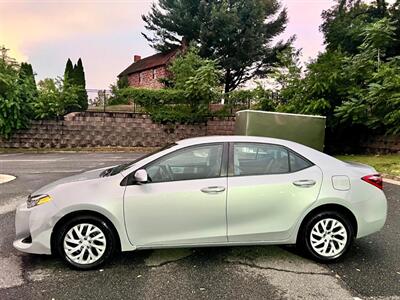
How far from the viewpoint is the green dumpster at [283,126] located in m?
10.8

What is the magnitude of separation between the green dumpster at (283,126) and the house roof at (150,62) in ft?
72.2

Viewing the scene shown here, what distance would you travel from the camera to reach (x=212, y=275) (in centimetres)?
355

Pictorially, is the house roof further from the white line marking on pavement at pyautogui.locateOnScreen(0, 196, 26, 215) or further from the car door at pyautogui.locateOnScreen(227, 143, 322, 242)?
the car door at pyautogui.locateOnScreen(227, 143, 322, 242)

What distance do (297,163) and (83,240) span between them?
2.51m

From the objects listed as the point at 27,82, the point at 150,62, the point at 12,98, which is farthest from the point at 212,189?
the point at 150,62

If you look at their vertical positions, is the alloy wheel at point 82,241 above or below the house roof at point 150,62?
below

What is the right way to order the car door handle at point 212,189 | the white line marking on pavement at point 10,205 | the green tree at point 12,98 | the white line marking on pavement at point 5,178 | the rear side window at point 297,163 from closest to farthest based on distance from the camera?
the car door handle at point 212,189, the rear side window at point 297,163, the white line marking on pavement at point 10,205, the white line marking on pavement at point 5,178, the green tree at point 12,98

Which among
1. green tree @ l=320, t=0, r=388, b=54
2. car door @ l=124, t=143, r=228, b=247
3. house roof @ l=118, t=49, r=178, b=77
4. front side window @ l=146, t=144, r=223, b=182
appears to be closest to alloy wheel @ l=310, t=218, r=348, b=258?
car door @ l=124, t=143, r=228, b=247

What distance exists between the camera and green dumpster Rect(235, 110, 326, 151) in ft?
35.3

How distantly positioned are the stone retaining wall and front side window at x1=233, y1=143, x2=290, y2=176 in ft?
57.4

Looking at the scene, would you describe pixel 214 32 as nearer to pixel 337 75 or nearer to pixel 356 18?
pixel 356 18

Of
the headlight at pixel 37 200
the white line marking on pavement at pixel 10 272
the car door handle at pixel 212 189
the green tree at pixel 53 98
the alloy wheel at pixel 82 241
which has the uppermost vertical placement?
the green tree at pixel 53 98

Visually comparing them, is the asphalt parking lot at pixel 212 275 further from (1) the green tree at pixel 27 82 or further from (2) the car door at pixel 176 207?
(1) the green tree at pixel 27 82

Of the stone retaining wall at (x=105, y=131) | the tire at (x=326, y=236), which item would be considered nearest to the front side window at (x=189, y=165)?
the tire at (x=326, y=236)
